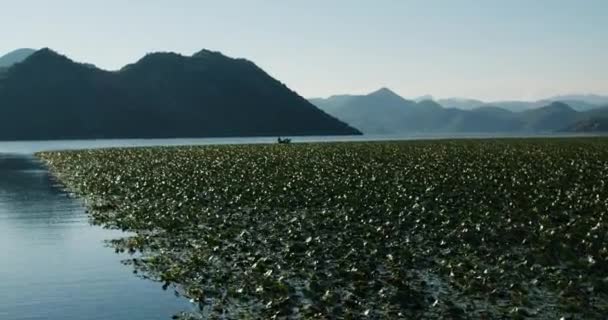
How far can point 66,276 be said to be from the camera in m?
19.4

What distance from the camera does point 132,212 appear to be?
30.7 m

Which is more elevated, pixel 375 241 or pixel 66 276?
pixel 375 241

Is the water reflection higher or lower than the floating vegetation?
lower

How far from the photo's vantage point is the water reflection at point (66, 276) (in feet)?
50.5

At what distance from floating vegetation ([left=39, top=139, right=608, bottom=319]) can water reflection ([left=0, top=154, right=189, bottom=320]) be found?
0.88m

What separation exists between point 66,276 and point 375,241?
9.37 meters

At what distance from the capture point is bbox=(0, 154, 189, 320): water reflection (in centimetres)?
1541

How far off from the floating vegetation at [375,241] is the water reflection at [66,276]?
2.88 feet

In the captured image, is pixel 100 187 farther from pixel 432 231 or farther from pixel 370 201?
pixel 432 231

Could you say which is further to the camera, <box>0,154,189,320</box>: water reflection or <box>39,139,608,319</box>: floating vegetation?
<box>0,154,189,320</box>: water reflection

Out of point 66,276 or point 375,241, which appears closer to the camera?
point 66,276

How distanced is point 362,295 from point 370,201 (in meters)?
15.1

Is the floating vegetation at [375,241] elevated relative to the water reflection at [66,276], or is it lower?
elevated

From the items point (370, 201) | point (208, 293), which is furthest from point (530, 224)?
point (208, 293)
